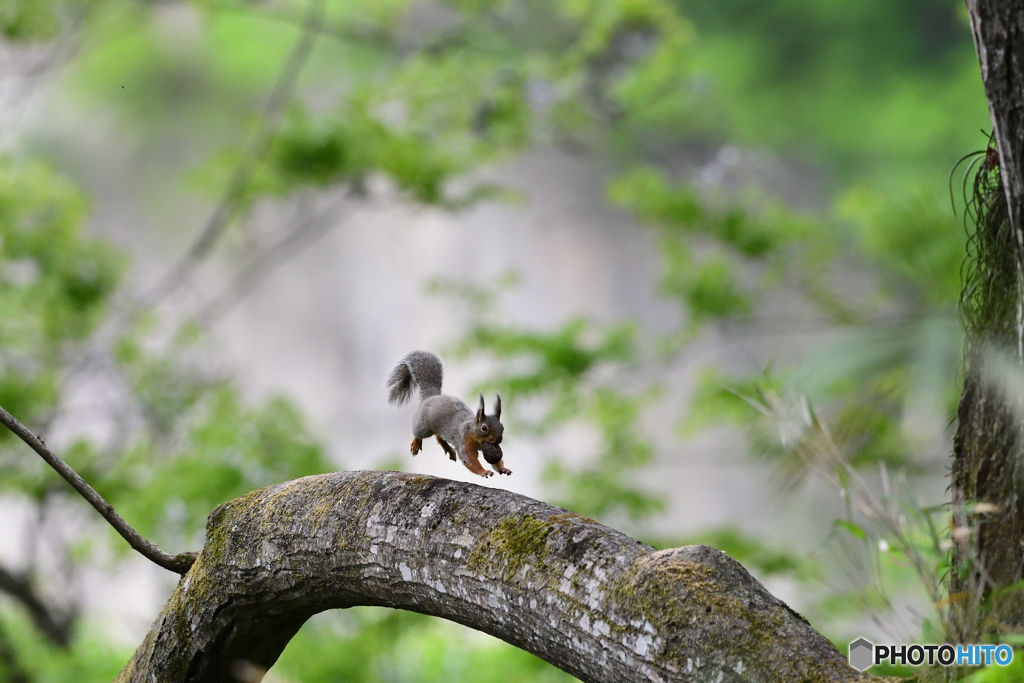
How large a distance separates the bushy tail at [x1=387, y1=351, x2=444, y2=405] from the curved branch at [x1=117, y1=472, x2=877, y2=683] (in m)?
0.45

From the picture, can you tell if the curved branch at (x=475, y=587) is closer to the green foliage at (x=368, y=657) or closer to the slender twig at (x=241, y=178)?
the green foliage at (x=368, y=657)

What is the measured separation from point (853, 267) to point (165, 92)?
5.30 meters

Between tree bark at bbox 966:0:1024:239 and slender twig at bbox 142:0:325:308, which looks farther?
slender twig at bbox 142:0:325:308

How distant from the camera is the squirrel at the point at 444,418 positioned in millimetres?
1502

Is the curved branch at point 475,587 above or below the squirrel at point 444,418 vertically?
below

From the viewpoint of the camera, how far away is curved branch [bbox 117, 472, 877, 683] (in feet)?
2.87

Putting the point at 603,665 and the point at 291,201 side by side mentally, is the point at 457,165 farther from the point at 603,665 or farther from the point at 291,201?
the point at 603,665

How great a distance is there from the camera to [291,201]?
426 centimetres

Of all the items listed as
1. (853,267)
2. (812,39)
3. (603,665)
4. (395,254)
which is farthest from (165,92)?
(603,665)
